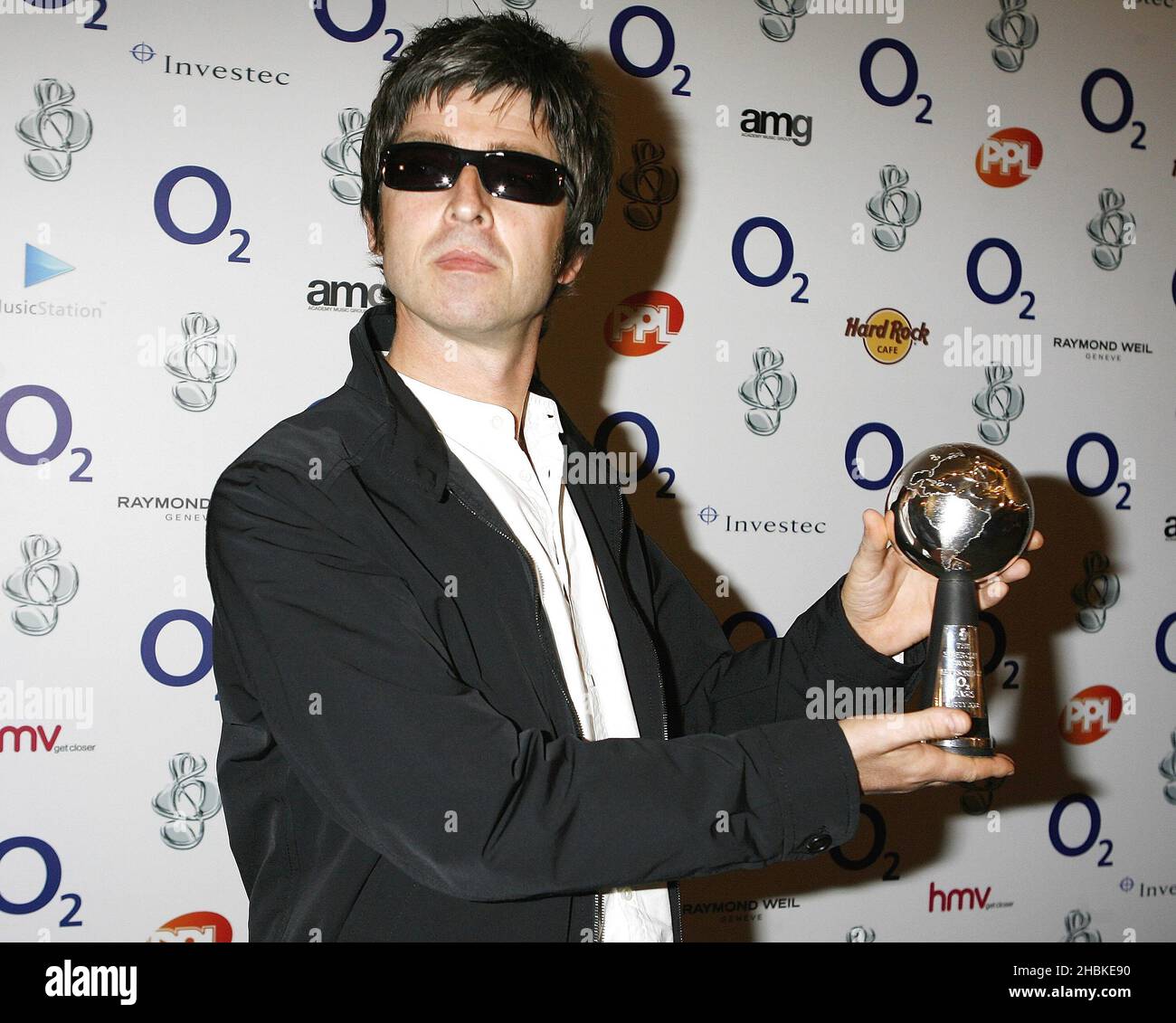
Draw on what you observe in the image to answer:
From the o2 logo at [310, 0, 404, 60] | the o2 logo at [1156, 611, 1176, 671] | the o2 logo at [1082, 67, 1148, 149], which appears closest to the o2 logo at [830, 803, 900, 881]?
the o2 logo at [1156, 611, 1176, 671]

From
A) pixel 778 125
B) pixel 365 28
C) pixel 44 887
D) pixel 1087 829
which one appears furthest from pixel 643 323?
pixel 1087 829

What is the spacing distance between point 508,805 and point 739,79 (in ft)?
7.41

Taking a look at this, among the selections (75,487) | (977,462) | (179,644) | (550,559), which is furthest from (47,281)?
(977,462)

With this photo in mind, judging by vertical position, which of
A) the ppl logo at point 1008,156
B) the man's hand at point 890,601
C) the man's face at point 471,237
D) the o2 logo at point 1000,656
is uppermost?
the ppl logo at point 1008,156

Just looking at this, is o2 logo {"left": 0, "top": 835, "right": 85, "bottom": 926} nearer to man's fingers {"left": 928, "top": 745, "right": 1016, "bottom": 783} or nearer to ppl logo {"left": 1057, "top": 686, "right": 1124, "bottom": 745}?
man's fingers {"left": 928, "top": 745, "right": 1016, "bottom": 783}

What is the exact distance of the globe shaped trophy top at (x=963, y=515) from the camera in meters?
1.47

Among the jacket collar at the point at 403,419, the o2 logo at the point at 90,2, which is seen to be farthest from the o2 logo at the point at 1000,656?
the o2 logo at the point at 90,2

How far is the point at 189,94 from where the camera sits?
238 cm

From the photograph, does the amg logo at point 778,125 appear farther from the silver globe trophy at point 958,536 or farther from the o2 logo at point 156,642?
the o2 logo at point 156,642

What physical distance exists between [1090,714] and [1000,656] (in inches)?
14.8

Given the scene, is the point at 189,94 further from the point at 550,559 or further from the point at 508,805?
the point at 508,805

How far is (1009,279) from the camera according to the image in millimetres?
3039

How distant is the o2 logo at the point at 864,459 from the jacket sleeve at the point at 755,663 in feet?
3.54
